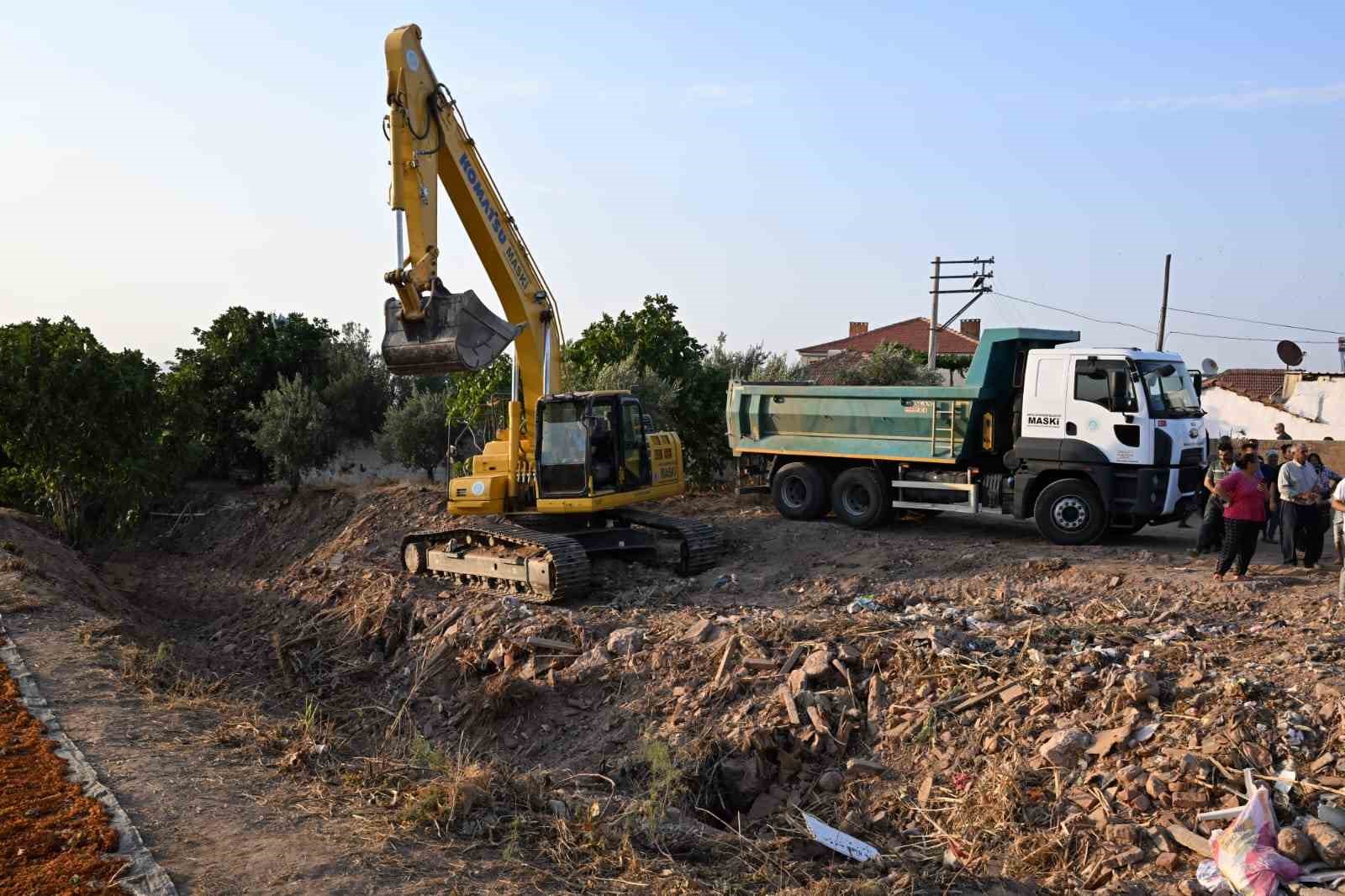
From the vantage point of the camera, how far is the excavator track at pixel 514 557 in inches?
506

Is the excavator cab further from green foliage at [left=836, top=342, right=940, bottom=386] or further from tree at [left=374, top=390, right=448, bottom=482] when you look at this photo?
green foliage at [left=836, top=342, right=940, bottom=386]

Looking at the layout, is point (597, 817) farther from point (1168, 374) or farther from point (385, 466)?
point (385, 466)

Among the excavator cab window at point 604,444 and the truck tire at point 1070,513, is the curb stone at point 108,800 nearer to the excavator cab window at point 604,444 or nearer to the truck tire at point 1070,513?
the excavator cab window at point 604,444

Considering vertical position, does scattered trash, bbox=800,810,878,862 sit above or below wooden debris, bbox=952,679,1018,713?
below

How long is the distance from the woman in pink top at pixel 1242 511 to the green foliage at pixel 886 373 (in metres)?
16.2

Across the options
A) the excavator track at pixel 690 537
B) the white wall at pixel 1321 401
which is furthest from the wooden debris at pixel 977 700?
the white wall at pixel 1321 401

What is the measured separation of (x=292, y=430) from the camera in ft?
86.3

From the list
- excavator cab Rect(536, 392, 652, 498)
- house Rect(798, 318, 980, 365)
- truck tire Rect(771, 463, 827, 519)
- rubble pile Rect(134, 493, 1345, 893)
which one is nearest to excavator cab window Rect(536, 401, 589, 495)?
excavator cab Rect(536, 392, 652, 498)

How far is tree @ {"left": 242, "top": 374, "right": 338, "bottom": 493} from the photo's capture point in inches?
1036

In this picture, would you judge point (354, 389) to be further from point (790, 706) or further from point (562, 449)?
point (790, 706)

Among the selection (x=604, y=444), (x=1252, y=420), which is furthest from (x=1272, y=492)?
(x=1252, y=420)

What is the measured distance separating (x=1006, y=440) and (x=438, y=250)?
8.11 meters

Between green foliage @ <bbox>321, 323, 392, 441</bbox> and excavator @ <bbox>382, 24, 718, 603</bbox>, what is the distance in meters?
14.3

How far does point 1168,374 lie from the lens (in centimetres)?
1454
